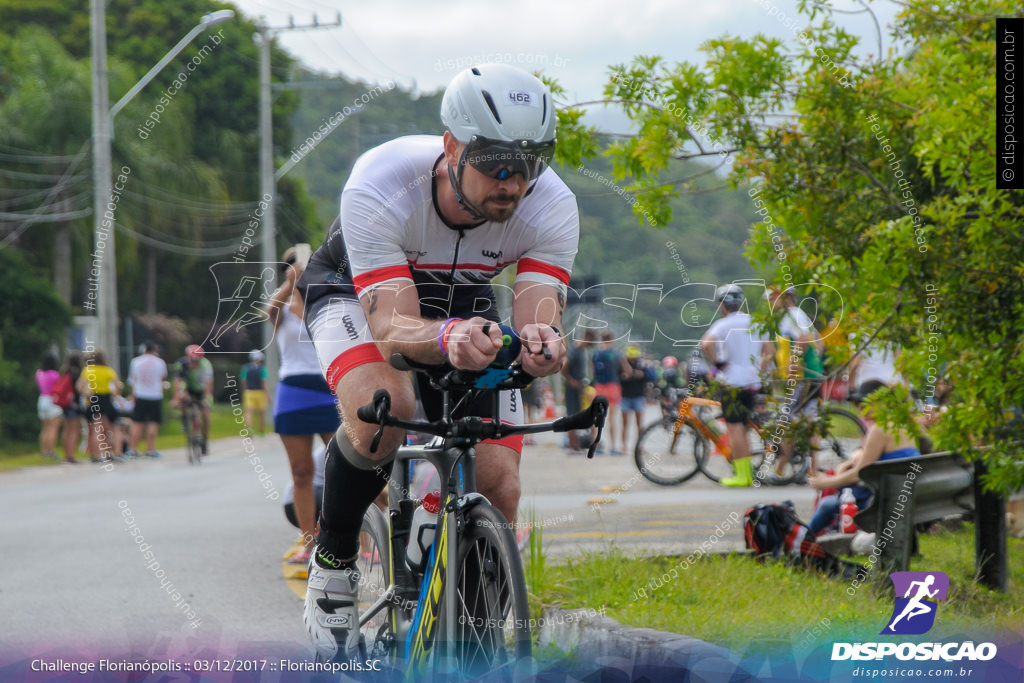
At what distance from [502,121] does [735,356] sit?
23.1 ft

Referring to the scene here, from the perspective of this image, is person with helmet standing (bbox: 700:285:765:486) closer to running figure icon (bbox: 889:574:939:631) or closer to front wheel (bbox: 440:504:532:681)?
running figure icon (bbox: 889:574:939:631)

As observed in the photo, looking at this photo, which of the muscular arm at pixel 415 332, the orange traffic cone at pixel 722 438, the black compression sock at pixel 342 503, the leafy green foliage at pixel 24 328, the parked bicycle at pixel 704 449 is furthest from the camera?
the leafy green foliage at pixel 24 328

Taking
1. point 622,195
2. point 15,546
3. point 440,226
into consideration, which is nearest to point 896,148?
point 622,195

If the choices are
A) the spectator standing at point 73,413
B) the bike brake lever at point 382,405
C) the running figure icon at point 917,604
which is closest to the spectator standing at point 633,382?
the spectator standing at point 73,413

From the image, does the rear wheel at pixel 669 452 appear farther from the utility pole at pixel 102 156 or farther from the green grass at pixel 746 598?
the utility pole at pixel 102 156

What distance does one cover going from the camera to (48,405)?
17234mm

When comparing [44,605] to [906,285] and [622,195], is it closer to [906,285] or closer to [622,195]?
[622,195]

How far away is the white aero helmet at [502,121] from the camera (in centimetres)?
309

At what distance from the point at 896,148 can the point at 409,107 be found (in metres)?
8.38

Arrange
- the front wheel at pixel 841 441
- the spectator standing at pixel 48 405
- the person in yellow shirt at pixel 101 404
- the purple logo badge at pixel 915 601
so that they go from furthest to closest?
the spectator standing at pixel 48 405, the person in yellow shirt at pixel 101 404, the front wheel at pixel 841 441, the purple logo badge at pixel 915 601

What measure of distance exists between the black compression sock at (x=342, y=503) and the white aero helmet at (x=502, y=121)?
1.09 metres

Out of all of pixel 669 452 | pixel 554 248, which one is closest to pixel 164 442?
pixel 669 452

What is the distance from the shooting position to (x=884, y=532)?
549 cm

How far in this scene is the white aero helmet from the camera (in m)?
3.09
